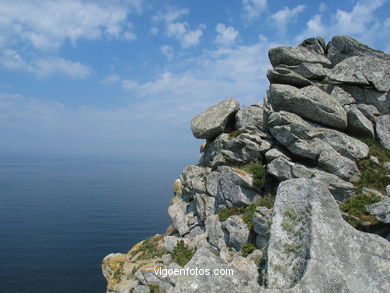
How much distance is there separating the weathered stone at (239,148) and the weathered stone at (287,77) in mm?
4925

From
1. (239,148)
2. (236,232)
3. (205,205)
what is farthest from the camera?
(205,205)

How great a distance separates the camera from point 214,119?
81.7 ft

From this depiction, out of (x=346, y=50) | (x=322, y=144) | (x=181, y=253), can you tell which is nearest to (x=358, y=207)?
(x=322, y=144)

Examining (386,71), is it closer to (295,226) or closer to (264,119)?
(264,119)

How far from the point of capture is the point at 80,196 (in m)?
131

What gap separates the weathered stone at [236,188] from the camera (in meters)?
19.4

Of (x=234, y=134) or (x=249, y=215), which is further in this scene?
(x=234, y=134)

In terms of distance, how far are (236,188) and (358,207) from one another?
24.3 feet

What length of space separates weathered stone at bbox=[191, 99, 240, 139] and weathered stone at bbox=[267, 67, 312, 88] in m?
3.82

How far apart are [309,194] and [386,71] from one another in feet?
59.8

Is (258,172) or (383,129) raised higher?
(383,129)

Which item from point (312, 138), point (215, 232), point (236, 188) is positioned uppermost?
point (312, 138)

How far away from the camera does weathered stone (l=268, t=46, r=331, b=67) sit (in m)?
24.8

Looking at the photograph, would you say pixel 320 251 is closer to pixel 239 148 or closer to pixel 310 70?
pixel 239 148
